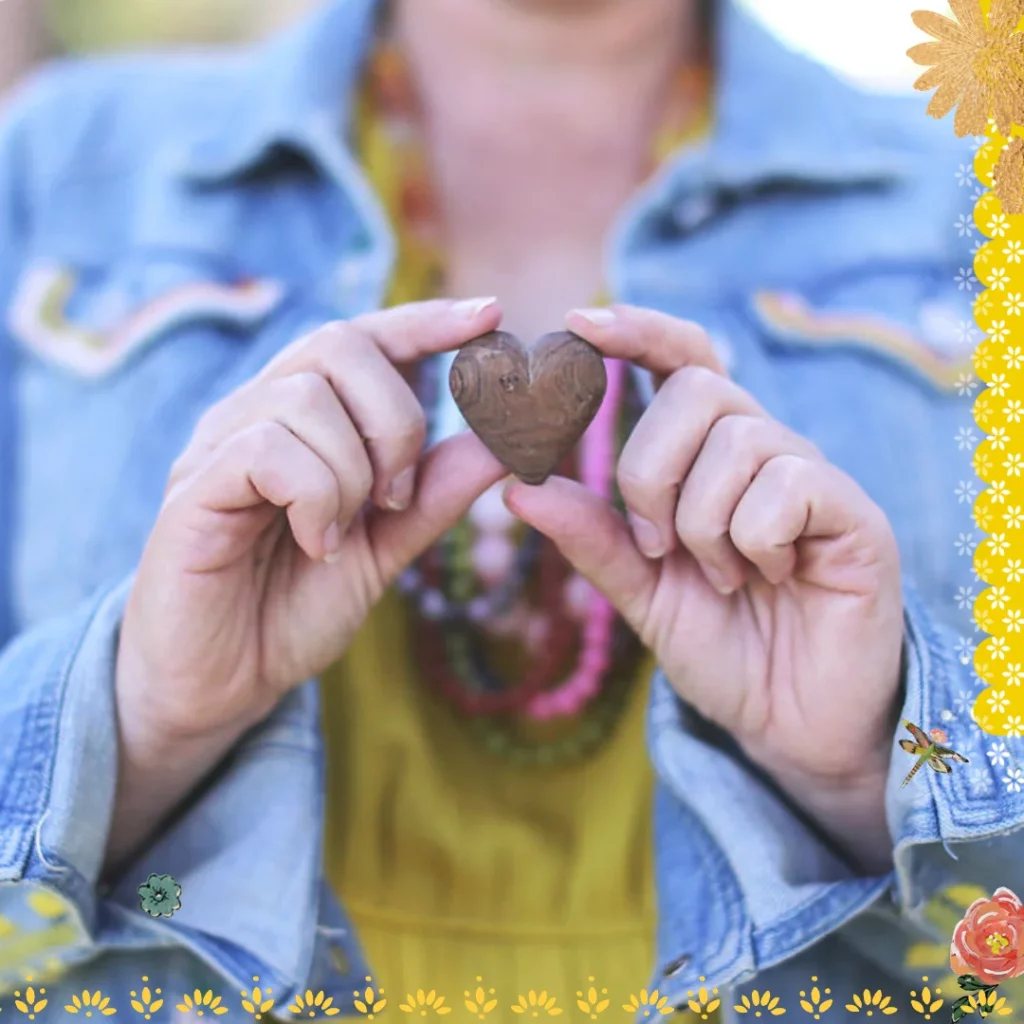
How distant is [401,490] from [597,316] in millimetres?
130

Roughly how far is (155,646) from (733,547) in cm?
29

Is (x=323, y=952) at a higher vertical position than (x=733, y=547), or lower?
lower

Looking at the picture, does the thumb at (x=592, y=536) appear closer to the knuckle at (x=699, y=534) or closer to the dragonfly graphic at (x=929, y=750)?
the knuckle at (x=699, y=534)

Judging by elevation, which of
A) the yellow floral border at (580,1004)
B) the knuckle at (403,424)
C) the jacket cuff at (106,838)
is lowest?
the yellow floral border at (580,1004)

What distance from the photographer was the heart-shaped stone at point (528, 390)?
53cm

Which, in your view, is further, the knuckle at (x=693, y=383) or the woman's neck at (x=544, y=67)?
the woman's neck at (x=544, y=67)

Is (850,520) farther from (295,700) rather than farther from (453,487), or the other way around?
(295,700)

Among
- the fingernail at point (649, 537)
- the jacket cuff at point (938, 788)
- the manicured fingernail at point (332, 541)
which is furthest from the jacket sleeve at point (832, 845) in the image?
the manicured fingernail at point (332, 541)

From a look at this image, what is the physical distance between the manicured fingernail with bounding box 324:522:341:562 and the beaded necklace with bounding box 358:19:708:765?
0.23m

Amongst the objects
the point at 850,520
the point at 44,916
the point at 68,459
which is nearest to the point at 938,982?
the point at 850,520

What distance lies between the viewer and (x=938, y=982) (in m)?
0.59

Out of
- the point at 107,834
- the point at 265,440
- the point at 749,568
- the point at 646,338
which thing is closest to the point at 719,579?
the point at 749,568

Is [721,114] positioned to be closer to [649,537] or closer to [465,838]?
[649,537]

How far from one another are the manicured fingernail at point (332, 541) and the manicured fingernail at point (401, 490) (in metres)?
0.03
